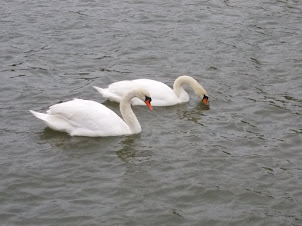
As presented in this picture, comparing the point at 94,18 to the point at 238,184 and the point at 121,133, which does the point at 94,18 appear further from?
the point at 238,184

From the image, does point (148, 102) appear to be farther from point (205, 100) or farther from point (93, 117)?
point (205, 100)

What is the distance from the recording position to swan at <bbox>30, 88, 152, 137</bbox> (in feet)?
36.3

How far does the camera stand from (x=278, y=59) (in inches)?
562

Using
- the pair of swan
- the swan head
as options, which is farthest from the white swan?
the swan head

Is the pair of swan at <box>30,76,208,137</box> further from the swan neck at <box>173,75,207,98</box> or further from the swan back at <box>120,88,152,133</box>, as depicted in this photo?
the swan neck at <box>173,75,207,98</box>

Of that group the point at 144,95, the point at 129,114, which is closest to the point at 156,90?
the point at 144,95

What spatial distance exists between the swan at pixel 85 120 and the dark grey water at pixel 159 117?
0.57 feet

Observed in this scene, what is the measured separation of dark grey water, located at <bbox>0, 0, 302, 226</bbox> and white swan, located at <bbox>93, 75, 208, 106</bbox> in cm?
27

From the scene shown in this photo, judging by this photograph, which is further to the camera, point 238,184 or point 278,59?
point 278,59

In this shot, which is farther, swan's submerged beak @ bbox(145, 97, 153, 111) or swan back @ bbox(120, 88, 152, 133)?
swan's submerged beak @ bbox(145, 97, 153, 111)

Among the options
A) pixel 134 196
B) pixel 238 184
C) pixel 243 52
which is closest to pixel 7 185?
pixel 134 196

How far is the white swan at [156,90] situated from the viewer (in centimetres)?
1237

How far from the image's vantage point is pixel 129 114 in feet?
37.3

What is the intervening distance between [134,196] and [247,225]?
164 cm
